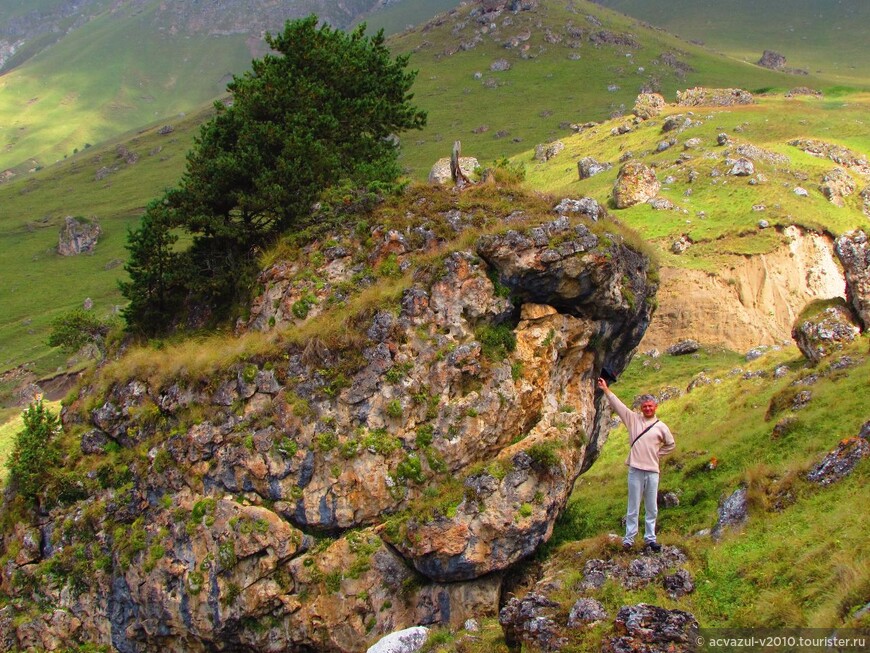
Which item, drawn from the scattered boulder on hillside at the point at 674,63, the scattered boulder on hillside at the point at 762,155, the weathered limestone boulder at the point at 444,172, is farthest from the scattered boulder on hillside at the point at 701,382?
the scattered boulder on hillside at the point at 674,63

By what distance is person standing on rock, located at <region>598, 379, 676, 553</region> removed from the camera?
14609 millimetres

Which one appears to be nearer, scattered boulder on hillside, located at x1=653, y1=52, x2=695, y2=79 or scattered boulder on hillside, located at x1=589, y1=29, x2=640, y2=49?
scattered boulder on hillside, located at x1=653, y1=52, x2=695, y2=79

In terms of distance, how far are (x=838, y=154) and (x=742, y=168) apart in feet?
43.4

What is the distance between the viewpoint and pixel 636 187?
6191cm

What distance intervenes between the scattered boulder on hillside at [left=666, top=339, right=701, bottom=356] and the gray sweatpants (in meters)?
37.9

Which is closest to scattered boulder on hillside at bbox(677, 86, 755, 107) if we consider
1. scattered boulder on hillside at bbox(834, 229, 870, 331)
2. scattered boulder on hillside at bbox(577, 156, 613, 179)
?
scattered boulder on hillside at bbox(577, 156, 613, 179)

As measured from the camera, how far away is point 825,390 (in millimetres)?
22219

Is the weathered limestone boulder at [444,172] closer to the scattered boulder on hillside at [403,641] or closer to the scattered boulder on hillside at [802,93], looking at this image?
the scattered boulder on hillside at [403,641]

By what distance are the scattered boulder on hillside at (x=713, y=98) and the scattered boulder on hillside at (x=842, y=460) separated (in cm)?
8633

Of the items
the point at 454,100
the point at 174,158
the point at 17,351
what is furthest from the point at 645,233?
the point at 174,158

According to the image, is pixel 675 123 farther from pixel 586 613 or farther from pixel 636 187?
pixel 586 613

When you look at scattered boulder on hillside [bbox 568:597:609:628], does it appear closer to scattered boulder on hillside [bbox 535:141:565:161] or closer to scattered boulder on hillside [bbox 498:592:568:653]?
scattered boulder on hillside [bbox 498:592:568:653]

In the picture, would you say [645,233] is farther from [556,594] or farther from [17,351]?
[17,351]

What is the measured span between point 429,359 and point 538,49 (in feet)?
616
